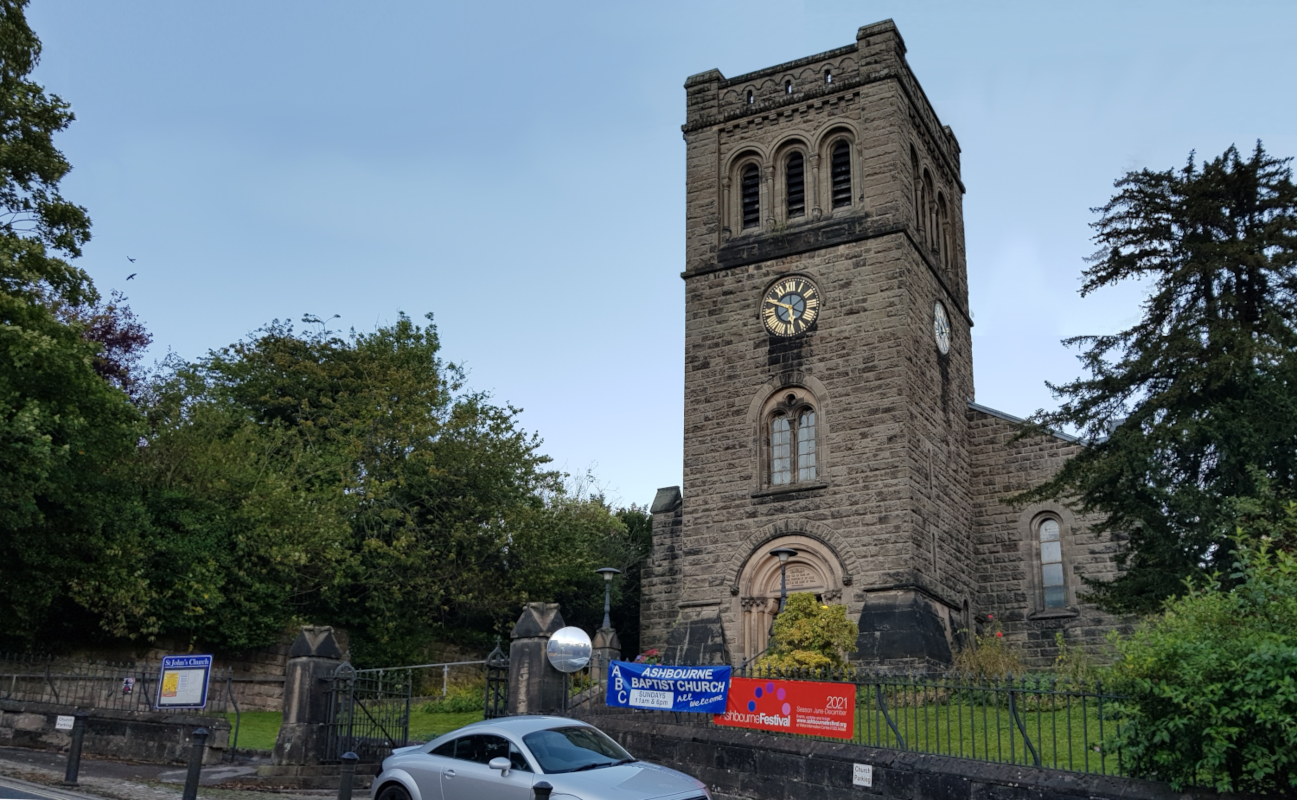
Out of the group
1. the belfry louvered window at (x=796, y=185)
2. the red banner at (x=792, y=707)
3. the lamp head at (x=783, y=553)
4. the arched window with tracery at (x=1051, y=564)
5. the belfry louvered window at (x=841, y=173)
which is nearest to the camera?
the red banner at (x=792, y=707)

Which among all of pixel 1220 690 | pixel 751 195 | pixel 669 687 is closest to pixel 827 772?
pixel 669 687

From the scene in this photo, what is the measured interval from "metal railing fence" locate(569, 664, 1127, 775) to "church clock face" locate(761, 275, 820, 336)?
9537 mm

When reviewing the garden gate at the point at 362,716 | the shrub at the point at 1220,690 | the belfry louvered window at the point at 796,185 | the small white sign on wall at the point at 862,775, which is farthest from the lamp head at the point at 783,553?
the shrub at the point at 1220,690

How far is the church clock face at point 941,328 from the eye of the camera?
88.2 feet

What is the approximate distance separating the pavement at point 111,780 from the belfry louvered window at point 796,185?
A: 56.2 ft

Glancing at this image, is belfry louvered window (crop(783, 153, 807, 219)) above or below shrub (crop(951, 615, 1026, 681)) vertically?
above

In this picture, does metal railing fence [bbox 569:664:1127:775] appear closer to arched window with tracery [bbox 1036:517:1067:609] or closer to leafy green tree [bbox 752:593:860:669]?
leafy green tree [bbox 752:593:860:669]

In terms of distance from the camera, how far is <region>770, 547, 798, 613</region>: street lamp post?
21.7 metres

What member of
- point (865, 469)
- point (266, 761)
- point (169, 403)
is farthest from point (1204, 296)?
point (169, 403)

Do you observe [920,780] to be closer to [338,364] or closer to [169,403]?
[169,403]

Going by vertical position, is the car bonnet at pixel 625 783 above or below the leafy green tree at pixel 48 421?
below

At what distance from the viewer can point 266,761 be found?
1655 cm

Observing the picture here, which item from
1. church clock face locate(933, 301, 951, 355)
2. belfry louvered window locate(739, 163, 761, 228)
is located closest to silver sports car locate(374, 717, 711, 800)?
church clock face locate(933, 301, 951, 355)

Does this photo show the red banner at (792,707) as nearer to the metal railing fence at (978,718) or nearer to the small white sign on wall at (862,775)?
the metal railing fence at (978,718)
